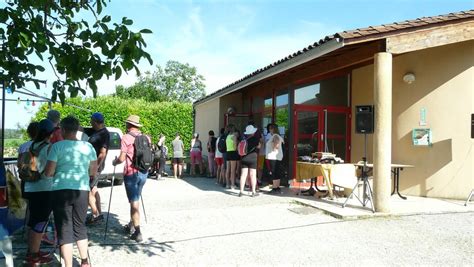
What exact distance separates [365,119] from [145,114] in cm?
1437

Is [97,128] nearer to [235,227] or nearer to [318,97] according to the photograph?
[235,227]

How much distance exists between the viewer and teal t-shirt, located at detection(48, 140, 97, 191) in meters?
4.21

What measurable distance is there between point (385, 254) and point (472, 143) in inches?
205

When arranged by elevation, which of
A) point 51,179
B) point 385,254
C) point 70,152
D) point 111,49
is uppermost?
point 111,49

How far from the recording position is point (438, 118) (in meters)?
9.62

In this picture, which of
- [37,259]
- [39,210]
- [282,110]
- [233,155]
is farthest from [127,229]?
[282,110]

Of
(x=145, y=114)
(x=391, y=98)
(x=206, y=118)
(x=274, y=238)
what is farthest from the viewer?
(x=145, y=114)

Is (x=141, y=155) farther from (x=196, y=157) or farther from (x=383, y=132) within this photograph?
(x=196, y=157)

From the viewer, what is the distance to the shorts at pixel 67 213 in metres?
4.18

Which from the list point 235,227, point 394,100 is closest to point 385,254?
point 235,227

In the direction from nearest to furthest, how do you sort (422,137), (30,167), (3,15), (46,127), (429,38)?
1. (3,15)
2. (30,167)
3. (46,127)
4. (429,38)
5. (422,137)

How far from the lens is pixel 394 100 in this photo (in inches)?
410

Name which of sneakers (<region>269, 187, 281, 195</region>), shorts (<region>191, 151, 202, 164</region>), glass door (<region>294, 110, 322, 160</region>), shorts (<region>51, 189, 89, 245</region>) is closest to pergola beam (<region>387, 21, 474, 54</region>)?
glass door (<region>294, 110, 322, 160</region>)

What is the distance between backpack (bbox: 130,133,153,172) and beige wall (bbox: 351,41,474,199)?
22.0ft
